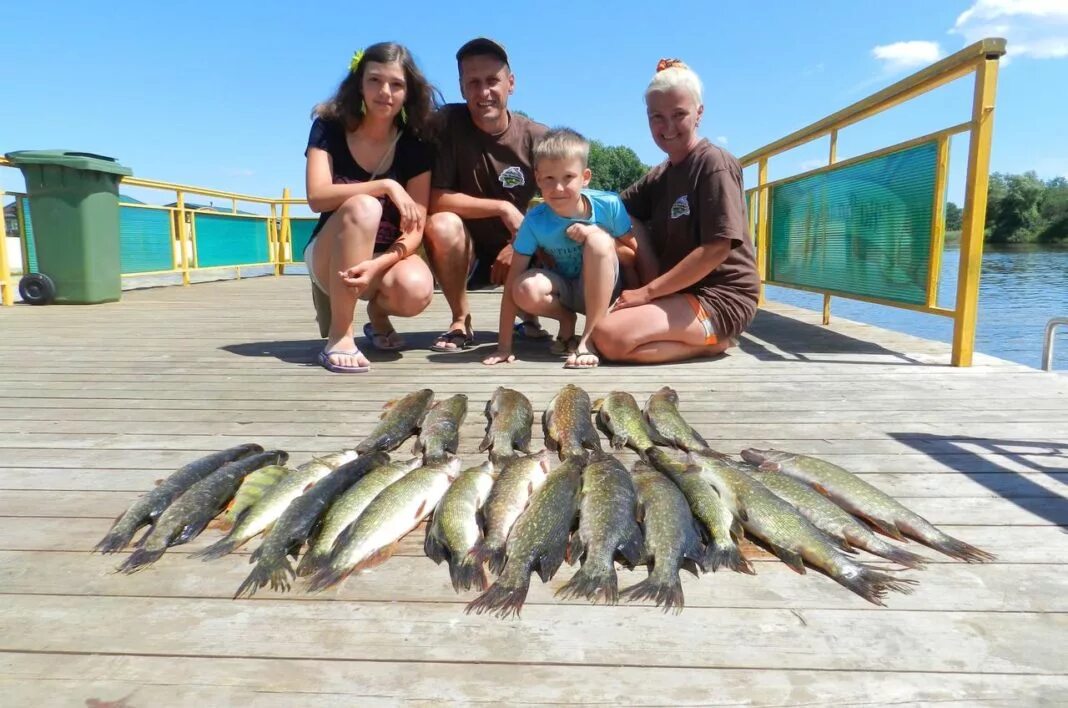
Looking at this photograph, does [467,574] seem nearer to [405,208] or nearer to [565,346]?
[405,208]

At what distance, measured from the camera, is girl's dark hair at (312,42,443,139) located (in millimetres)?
4129

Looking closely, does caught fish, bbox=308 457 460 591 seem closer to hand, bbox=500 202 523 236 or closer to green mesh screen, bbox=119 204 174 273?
hand, bbox=500 202 523 236

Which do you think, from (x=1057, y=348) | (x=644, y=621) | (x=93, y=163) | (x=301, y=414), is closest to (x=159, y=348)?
(x=301, y=414)

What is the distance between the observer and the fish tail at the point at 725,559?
178 centimetres

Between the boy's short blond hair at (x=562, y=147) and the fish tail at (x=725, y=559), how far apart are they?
8.45 ft

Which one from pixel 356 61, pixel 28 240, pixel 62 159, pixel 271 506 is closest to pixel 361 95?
pixel 356 61

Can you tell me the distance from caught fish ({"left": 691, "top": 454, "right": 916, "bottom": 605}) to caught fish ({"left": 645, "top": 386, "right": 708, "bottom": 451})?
1.33 feet

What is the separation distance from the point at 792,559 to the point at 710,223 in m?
2.53

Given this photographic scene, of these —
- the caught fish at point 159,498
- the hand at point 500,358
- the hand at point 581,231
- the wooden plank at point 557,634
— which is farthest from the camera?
the hand at point 500,358

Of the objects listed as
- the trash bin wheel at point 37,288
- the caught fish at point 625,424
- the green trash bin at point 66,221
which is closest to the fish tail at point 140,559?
the caught fish at point 625,424

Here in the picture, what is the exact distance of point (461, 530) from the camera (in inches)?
76.1

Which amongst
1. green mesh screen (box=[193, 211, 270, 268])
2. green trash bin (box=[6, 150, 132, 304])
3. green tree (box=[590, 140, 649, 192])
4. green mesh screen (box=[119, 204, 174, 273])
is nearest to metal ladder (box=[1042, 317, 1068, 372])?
green trash bin (box=[6, 150, 132, 304])

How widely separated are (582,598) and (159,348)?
→ 14.0 ft

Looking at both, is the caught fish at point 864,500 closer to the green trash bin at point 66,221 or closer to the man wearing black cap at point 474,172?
the man wearing black cap at point 474,172
